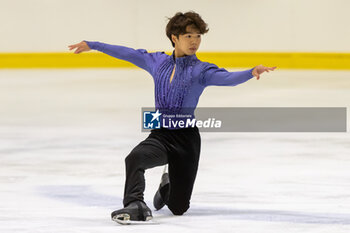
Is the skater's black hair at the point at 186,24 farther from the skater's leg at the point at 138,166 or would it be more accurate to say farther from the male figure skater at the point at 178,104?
the skater's leg at the point at 138,166

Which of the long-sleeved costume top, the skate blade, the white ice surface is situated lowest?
the white ice surface

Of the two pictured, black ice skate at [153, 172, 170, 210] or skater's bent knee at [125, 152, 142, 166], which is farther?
black ice skate at [153, 172, 170, 210]

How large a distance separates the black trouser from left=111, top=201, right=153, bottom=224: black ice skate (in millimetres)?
62

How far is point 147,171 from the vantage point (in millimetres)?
4422

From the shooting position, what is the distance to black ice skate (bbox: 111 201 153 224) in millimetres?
2973

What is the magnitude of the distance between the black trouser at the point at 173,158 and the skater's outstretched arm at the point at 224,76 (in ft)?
0.79

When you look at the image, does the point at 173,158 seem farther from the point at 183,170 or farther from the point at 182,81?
the point at 182,81

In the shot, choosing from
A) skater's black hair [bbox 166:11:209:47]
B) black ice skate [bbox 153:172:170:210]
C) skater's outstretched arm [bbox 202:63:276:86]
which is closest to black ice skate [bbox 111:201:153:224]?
black ice skate [bbox 153:172:170:210]

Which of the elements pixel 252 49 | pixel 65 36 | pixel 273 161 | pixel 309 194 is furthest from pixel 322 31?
pixel 309 194

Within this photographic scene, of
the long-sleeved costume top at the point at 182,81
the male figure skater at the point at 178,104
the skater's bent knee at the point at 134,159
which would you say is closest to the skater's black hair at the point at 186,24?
the male figure skater at the point at 178,104

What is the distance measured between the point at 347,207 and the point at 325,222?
13.7 inches

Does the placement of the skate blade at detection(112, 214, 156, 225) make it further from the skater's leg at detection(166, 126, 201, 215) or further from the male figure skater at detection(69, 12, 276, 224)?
the skater's leg at detection(166, 126, 201, 215)

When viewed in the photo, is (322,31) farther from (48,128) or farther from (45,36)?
(48,128)

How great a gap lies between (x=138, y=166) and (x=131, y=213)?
0.60ft
